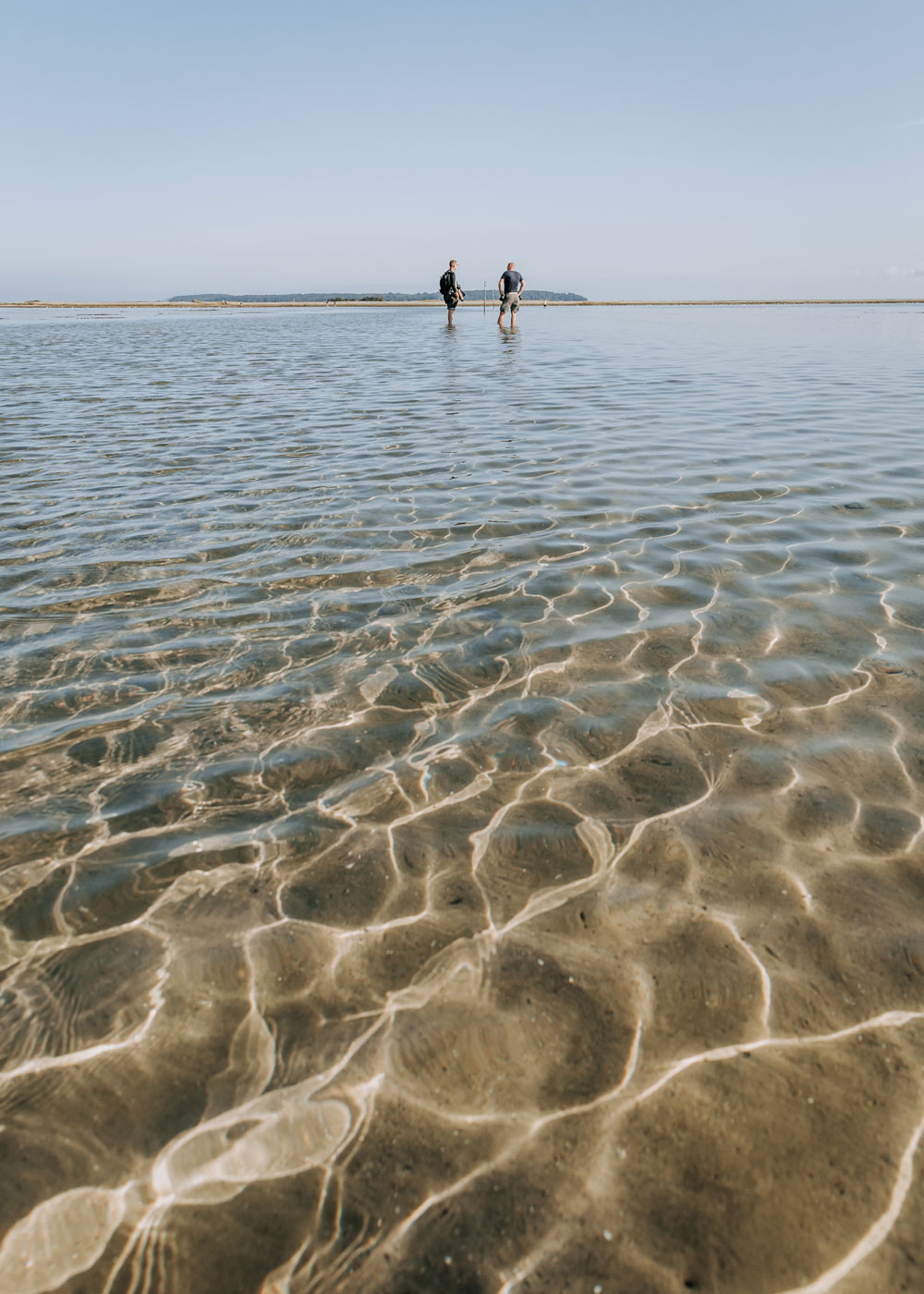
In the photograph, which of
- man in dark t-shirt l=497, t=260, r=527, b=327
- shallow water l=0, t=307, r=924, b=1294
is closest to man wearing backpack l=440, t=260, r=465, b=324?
man in dark t-shirt l=497, t=260, r=527, b=327

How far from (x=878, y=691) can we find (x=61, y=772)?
3.52 meters

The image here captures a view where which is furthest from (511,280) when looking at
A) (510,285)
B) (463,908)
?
(463,908)

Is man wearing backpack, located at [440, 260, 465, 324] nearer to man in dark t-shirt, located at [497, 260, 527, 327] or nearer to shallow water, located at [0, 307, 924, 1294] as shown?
man in dark t-shirt, located at [497, 260, 527, 327]

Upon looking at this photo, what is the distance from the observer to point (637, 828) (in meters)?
2.58

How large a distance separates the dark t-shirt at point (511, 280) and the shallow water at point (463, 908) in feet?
69.5

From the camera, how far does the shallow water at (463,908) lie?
1.51 meters

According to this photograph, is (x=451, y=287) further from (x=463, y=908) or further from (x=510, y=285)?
(x=463, y=908)

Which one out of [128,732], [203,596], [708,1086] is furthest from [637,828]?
[203,596]

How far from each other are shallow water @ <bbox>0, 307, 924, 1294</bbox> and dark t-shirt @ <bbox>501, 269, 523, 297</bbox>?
69.5 ft

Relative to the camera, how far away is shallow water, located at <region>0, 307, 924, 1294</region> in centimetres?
151

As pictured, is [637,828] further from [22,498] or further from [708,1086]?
[22,498]

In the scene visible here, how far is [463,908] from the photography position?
228cm

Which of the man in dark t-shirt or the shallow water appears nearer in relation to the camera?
the shallow water

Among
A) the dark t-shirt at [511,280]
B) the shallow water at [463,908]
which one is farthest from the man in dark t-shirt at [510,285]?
the shallow water at [463,908]
